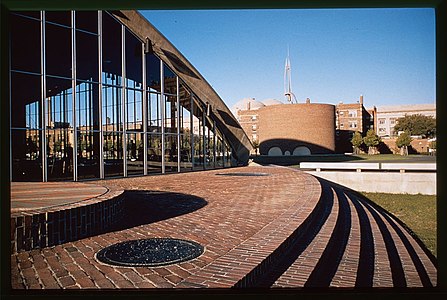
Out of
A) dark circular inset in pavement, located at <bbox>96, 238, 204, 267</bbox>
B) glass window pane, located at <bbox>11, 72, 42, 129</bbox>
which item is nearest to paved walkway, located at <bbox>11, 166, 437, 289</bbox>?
dark circular inset in pavement, located at <bbox>96, 238, 204, 267</bbox>

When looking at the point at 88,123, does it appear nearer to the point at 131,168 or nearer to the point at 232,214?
the point at 131,168

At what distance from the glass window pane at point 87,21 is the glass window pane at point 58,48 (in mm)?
693

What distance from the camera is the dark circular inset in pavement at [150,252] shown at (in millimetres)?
4312

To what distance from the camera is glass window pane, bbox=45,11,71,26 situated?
43.9ft

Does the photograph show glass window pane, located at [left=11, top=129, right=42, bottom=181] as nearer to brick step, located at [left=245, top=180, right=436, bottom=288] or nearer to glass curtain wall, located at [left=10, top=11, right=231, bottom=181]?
glass curtain wall, located at [left=10, top=11, right=231, bottom=181]

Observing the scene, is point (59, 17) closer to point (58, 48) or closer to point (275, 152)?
point (58, 48)

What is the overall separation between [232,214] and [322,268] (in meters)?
2.59

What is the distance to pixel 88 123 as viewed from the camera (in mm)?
14766

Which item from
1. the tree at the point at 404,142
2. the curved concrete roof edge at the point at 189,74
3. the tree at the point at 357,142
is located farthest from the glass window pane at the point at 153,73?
the tree at the point at 357,142

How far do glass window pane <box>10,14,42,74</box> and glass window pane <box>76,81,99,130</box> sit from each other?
1725 millimetres

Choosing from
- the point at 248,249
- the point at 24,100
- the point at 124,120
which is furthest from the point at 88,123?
the point at 248,249

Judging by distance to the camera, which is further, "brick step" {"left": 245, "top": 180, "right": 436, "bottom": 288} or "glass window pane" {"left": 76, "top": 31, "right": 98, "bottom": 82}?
"glass window pane" {"left": 76, "top": 31, "right": 98, "bottom": 82}

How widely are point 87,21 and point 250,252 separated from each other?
13.8m

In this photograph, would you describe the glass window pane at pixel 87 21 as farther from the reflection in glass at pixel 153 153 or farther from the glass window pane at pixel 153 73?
the reflection in glass at pixel 153 153
